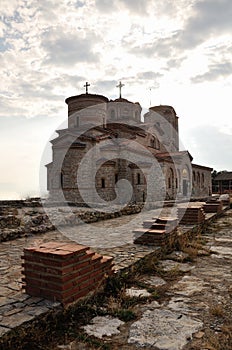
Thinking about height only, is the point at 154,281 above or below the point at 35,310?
below

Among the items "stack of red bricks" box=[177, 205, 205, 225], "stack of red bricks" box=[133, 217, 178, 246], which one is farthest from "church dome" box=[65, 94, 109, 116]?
"stack of red bricks" box=[133, 217, 178, 246]

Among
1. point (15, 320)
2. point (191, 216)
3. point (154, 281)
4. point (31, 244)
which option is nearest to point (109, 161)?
point (191, 216)

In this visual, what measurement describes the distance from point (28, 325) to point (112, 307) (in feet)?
3.15

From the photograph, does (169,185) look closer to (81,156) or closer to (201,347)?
(81,156)

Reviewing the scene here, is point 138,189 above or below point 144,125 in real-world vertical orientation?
below

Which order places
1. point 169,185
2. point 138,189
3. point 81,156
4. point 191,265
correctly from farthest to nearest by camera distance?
point 169,185 → point 138,189 → point 81,156 → point 191,265

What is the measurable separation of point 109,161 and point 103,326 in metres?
18.8

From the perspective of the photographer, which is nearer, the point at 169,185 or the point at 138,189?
the point at 138,189

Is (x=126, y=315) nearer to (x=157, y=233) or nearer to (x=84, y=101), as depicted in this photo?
(x=157, y=233)

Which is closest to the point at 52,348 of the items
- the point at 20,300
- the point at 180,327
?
the point at 20,300

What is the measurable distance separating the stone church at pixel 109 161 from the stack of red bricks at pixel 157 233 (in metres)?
12.3

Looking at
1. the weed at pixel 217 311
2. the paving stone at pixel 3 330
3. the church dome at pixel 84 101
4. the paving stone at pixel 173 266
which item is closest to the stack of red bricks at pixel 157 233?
the paving stone at pixel 173 266

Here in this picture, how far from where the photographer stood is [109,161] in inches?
840

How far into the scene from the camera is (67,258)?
2.94 metres
